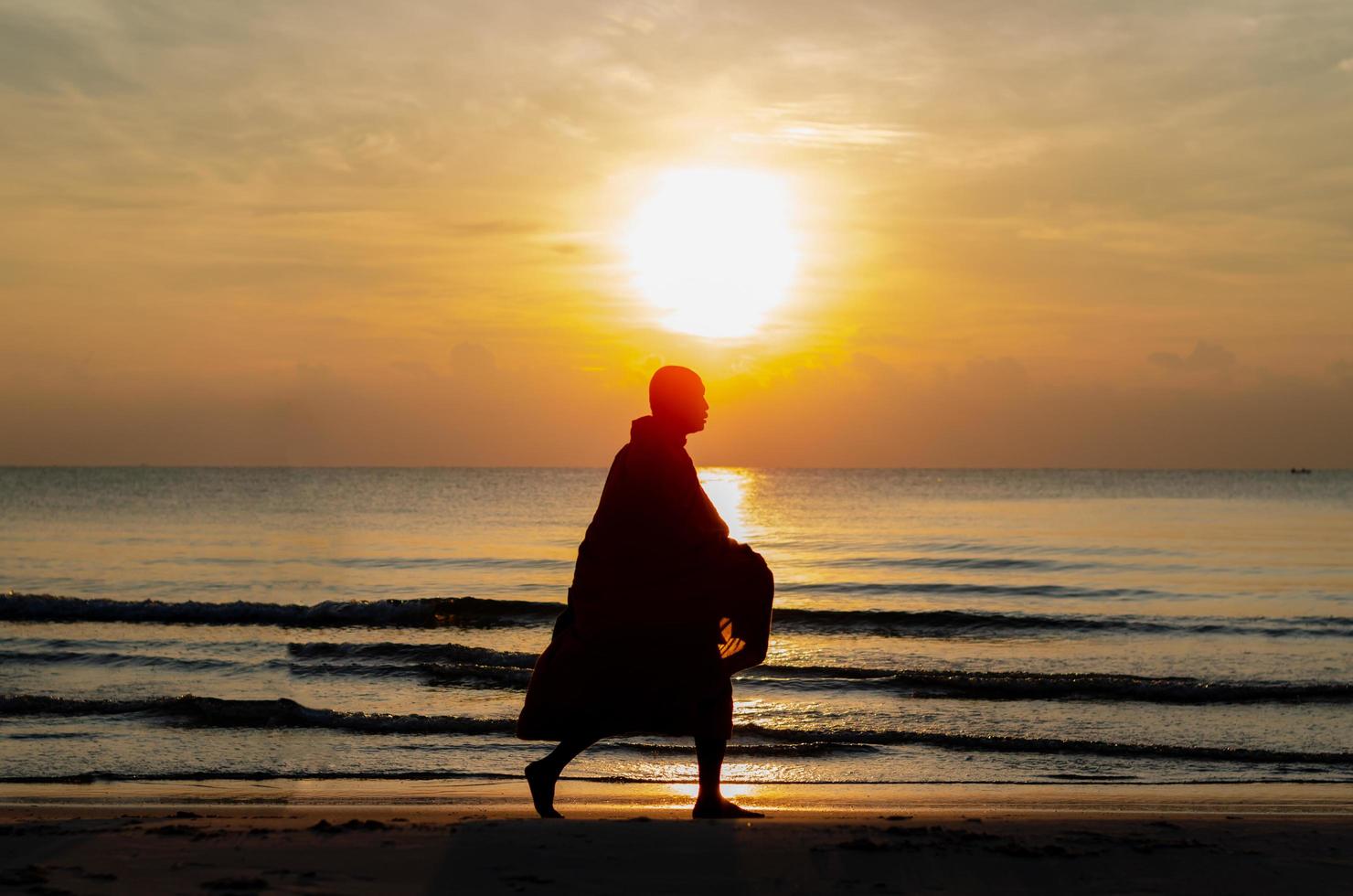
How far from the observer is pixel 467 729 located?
10812 mm

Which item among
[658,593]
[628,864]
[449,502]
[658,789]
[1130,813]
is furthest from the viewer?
[449,502]

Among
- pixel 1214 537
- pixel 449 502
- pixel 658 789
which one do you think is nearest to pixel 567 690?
pixel 658 789

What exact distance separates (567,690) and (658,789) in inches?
105

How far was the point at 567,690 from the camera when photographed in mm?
6184

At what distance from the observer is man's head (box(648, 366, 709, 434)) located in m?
6.38

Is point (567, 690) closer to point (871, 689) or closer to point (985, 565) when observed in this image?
point (871, 689)

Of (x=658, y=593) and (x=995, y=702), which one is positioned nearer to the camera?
(x=658, y=593)

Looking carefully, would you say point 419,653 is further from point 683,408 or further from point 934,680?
point 683,408

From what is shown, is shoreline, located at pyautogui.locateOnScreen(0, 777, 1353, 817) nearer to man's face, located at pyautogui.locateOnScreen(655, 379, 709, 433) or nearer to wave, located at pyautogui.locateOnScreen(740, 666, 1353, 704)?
man's face, located at pyautogui.locateOnScreen(655, 379, 709, 433)

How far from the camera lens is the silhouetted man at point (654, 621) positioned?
6.12 m

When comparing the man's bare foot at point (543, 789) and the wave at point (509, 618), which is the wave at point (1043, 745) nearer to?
the man's bare foot at point (543, 789)

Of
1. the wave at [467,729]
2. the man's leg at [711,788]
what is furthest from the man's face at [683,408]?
the wave at [467,729]

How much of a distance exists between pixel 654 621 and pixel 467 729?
17.2 ft

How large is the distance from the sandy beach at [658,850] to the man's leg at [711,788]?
0.26 metres
